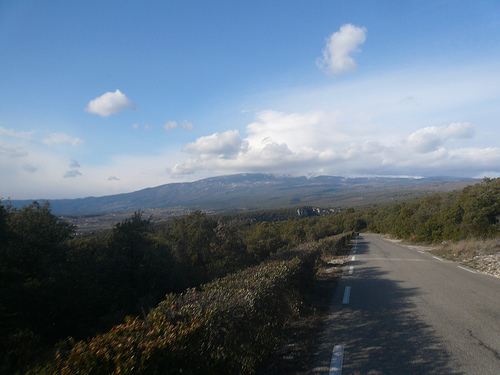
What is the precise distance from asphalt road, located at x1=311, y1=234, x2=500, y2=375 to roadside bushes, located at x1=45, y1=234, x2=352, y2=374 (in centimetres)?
95

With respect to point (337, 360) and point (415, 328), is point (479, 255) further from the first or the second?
point (337, 360)

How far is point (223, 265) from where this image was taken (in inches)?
517

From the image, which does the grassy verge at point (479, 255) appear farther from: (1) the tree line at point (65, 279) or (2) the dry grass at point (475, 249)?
(1) the tree line at point (65, 279)

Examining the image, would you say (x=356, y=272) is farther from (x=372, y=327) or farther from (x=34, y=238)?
(x=34, y=238)

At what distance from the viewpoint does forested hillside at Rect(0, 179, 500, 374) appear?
8.57 ft

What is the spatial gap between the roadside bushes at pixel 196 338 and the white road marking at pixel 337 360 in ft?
3.05

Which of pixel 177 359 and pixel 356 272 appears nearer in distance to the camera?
pixel 177 359

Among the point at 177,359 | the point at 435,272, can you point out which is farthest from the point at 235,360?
the point at 435,272

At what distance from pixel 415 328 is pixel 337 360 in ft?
6.11

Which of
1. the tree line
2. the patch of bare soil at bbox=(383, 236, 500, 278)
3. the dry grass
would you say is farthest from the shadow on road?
the dry grass

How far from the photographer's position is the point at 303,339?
452cm

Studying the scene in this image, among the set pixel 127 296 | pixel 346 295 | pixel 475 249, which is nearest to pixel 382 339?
pixel 346 295

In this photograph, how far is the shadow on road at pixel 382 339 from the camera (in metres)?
3.46

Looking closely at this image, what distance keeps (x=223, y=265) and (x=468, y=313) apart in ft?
32.7
